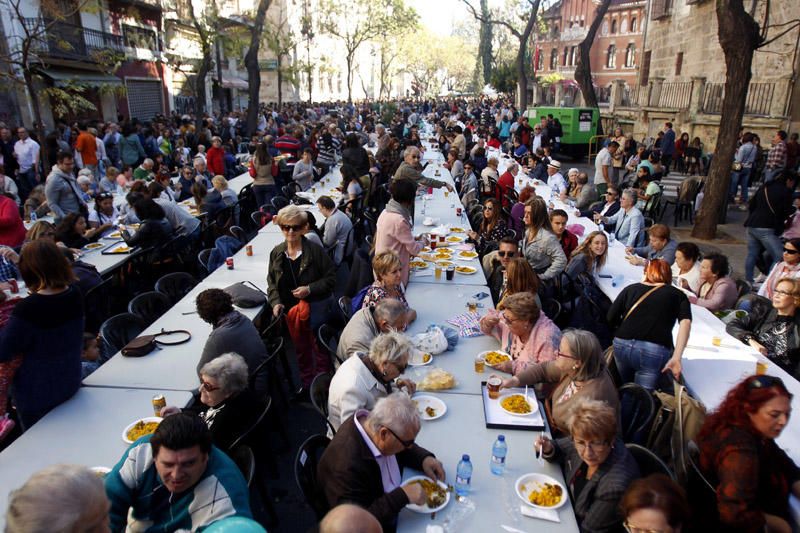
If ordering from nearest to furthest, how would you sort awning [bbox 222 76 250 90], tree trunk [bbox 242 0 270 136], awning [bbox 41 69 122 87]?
tree trunk [bbox 242 0 270 136] < awning [bbox 41 69 122 87] < awning [bbox 222 76 250 90]

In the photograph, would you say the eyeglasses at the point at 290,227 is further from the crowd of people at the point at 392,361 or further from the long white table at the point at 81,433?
the long white table at the point at 81,433

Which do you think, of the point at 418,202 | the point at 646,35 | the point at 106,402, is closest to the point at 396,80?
the point at 646,35

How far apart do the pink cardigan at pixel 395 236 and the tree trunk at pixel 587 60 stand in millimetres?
18138

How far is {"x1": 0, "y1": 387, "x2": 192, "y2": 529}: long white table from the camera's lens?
2.97m

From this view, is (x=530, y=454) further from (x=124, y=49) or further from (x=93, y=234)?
(x=124, y=49)

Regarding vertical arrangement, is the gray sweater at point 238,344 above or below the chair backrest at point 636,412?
above

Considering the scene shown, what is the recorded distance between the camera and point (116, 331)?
14.8 feet

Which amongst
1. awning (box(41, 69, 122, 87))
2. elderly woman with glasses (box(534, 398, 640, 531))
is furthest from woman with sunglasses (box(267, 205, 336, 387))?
awning (box(41, 69, 122, 87))

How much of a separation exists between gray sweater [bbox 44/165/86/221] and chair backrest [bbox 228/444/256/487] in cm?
623

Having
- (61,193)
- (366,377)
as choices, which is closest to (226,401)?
(366,377)

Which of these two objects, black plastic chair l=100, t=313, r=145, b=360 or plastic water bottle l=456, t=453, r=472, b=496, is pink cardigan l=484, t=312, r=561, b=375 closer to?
→ plastic water bottle l=456, t=453, r=472, b=496

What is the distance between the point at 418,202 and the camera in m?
10.1

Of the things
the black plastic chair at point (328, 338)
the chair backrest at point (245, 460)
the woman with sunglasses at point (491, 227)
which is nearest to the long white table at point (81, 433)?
the chair backrest at point (245, 460)

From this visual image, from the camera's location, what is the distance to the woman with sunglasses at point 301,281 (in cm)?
476
